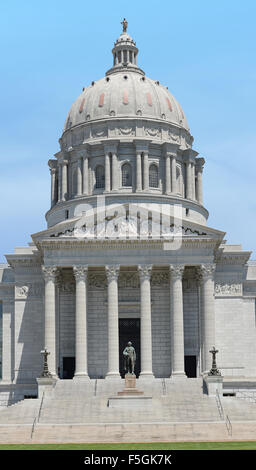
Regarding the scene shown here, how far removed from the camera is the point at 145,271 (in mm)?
71250

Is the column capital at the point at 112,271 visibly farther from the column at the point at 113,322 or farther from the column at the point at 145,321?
the column at the point at 145,321

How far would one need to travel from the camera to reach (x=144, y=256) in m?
71.6

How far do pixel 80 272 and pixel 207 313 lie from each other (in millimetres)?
10942

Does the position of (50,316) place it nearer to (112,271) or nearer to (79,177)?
(112,271)

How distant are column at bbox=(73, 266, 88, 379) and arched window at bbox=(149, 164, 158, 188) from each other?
1923cm

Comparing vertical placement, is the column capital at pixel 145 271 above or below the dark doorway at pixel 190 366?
above

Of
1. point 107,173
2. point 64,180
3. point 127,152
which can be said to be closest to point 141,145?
point 127,152

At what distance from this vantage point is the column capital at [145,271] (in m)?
71.2

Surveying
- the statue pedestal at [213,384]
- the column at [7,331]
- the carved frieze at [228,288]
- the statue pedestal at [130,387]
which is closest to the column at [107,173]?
the column at [7,331]

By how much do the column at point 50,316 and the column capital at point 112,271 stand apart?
4358mm

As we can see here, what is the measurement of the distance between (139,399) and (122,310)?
51.5 ft

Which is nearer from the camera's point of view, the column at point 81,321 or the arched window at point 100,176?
the column at point 81,321

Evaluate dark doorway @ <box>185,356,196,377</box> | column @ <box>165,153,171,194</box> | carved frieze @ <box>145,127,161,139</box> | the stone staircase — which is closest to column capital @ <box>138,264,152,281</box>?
dark doorway @ <box>185,356,196,377</box>

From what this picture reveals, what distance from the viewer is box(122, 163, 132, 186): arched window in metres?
87.2
